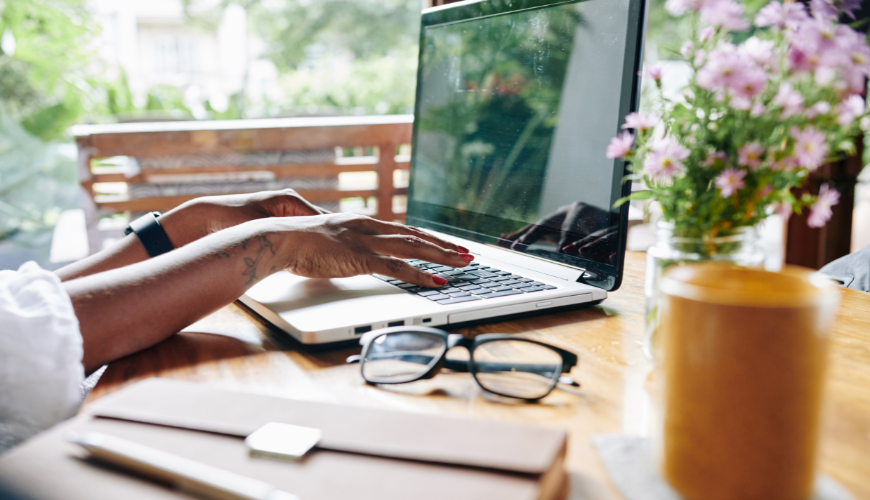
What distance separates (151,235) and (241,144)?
1.33 m

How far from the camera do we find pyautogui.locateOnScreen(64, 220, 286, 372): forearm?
611 mm

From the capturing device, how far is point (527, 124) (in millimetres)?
910

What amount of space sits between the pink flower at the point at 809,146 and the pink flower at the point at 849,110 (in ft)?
0.05

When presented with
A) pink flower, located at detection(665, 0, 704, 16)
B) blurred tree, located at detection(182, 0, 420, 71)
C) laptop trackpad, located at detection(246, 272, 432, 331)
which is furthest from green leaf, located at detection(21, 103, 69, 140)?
pink flower, located at detection(665, 0, 704, 16)

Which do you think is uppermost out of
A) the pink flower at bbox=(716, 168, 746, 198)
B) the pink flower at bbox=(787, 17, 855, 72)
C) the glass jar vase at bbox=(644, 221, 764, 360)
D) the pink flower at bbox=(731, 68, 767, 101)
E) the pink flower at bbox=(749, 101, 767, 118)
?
the pink flower at bbox=(787, 17, 855, 72)

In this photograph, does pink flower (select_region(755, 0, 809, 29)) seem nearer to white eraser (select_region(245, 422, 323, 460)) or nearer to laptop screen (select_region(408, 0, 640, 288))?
laptop screen (select_region(408, 0, 640, 288))

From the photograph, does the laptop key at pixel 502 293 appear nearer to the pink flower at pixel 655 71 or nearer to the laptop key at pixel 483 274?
the laptop key at pixel 483 274

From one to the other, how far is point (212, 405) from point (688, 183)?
0.40 m

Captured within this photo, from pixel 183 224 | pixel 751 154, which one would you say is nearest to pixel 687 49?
pixel 751 154

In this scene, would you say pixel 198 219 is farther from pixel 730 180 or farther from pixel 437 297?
pixel 730 180

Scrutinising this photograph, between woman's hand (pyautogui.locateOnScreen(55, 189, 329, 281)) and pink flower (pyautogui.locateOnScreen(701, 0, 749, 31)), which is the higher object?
pink flower (pyautogui.locateOnScreen(701, 0, 749, 31))

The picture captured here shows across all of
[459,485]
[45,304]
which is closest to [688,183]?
[459,485]

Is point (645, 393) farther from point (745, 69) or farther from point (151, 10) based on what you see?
point (151, 10)

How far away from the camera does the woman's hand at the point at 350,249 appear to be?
2.53ft
